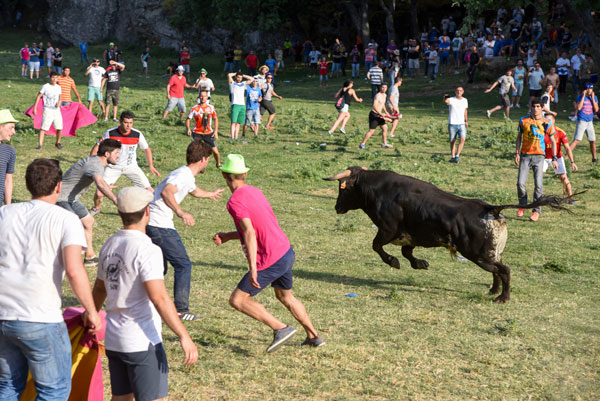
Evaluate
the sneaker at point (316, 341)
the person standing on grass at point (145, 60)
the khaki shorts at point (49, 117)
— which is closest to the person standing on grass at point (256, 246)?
the sneaker at point (316, 341)

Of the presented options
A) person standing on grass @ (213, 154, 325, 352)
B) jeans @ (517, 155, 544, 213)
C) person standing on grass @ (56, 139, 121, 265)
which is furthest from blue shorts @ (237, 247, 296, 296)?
jeans @ (517, 155, 544, 213)

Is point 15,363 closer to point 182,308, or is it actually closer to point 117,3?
point 182,308

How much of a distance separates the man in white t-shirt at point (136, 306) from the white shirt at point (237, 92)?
17.0m

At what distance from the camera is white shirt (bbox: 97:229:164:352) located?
4.85 m

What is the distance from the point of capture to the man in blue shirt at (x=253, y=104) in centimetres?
2225

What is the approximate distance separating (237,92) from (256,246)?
50.2ft

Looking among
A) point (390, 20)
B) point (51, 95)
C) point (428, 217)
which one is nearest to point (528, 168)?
point (428, 217)

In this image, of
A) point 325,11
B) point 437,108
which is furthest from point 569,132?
point 325,11

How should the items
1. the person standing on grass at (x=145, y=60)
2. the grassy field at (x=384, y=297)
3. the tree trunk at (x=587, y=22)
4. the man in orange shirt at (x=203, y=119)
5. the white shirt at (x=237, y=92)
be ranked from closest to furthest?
1. the grassy field at (x=384, y=297)
2. the man in orange shirt at (x=203, y=119)
3. the white shirt at (x=237, y=92)
4. the tree trunk at (x=587, y=22)
5. the person standing on grass at (x=145, y=60)

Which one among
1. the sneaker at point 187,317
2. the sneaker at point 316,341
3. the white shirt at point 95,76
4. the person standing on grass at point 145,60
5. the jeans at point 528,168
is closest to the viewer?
the sneaker at point 316,341

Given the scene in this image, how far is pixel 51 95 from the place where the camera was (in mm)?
18875

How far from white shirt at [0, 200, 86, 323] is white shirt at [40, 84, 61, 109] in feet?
49.4

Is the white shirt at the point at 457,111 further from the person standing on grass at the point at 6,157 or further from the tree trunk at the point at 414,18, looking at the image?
the tree trunk at the point at 414,18

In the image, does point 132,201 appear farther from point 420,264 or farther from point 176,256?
point 420,264
